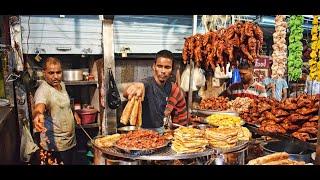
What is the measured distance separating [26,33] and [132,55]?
70.0 inches

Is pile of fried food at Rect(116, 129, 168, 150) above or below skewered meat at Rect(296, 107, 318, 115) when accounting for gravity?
below

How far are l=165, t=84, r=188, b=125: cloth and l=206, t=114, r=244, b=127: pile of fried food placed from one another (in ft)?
2.73

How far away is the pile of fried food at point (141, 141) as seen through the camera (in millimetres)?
2799

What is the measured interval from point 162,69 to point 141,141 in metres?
1.92

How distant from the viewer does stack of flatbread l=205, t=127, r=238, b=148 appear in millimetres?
3008

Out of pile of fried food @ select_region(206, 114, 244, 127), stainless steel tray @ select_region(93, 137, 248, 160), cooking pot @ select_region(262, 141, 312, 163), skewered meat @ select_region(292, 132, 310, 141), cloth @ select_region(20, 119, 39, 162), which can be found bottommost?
cloth @ select_region(20, 119, 39, 162)

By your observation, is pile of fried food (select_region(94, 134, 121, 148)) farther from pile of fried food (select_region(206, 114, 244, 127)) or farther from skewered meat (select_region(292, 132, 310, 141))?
skewered meat (select_region(292, 132, 310, 141))

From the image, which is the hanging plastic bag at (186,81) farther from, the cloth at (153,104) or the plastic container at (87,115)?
the plastic container at (87,115)

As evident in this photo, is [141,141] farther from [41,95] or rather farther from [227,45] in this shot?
[41,95]

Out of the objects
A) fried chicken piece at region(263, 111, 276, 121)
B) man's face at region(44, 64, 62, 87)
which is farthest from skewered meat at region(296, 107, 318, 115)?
man's face at region(44, 64, 62, 87)

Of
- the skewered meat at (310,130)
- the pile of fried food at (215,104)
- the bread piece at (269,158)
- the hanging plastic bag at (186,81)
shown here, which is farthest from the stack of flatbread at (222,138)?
the hanging plastic bag at (186,81)
